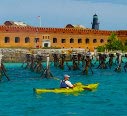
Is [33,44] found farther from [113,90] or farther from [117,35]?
[113,90]

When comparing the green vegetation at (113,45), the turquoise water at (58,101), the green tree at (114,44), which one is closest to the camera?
the turquoise water at (58,101)

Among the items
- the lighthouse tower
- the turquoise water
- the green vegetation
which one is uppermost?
the lighthouse tower

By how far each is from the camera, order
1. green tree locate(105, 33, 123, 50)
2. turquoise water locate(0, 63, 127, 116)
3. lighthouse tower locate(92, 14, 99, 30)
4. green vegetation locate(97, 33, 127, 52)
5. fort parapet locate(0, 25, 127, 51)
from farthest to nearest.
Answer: lighthouse tower locate(92, 14, 99, 30)
green tree locate(105, 33, 123, 50)
green vegetation locate(97, 33, 127, 52)
fort parapet locate(0, 25, 127, 51)
turquoise water locate(0, 63, 127, 116)

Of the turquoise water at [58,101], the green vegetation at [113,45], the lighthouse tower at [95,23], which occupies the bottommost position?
the turquoise water at [58,101]

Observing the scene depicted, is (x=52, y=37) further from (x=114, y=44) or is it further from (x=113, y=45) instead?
(x=114, y=44)

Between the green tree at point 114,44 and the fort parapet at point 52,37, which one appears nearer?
the fort parapet at point 52,37

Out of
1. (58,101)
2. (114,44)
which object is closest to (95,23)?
(114,44)

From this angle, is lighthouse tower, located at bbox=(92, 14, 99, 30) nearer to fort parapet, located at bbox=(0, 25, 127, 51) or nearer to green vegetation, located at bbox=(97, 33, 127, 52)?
fort parapet, located at bbox=(0, 25, 127, 51)

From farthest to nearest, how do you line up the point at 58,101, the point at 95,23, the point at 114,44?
the point at 95,23 → the point at 114,44 → the point at 58,101

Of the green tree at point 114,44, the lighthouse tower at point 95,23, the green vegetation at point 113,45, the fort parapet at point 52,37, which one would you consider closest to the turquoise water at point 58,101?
the fort parapet at point 52,37

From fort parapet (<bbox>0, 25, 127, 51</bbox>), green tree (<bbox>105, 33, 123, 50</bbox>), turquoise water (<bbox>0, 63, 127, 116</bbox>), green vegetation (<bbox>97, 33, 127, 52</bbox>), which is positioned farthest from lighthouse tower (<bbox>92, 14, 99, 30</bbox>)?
turquoise water (<bbox>0, 63, 127, 116</bbox>)

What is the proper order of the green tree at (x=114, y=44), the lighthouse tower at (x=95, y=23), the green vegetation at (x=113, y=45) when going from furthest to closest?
the lighthouse tower at (x=95, y=23), the green tree at (x=114, y=44), the green vegetation at (x=113, y=45)

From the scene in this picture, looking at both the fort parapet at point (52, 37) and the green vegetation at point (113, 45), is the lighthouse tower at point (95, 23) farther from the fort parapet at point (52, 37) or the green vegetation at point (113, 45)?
the green vegetation at point (113, 45)

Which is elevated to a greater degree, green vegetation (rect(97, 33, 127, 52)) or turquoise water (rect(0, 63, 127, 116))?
green vegetation (rect(97, 33, 127, 52))
